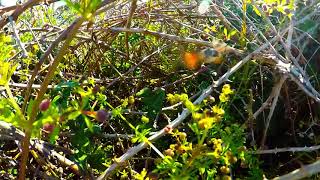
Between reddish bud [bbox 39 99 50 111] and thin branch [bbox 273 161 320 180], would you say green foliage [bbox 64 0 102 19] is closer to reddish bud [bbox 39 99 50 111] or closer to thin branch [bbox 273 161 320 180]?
reddish bud [bbox 39 99 50 111]

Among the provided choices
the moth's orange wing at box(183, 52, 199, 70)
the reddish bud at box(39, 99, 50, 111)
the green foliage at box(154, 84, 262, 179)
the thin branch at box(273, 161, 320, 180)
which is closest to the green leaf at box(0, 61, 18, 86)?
the reddish bud at box(39, 99, 50, 111)

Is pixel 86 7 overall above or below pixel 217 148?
above

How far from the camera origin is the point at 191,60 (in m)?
1.49

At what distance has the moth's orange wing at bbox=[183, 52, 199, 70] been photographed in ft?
4.84

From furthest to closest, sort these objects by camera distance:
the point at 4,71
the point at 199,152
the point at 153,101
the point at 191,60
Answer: the point at 191,60
the point at 153,101
the point at 199,152
the point at 4,71

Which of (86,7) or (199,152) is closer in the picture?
(86,7)

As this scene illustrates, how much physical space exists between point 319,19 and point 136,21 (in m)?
0.65

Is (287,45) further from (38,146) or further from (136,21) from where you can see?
(136,21)

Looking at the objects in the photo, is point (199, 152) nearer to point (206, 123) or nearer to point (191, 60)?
point (206, 123)

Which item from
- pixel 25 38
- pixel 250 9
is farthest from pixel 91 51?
pixel 250 9

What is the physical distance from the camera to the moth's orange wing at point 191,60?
1476 millimetres

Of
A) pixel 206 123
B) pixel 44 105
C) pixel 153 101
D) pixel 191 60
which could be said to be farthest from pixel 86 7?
pixel 191 60

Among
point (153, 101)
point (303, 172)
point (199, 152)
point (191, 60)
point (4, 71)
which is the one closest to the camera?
point (303, 172)

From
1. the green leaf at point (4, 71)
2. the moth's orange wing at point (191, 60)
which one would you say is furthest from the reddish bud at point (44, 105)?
the moth's orange wing at point (191, 60)
